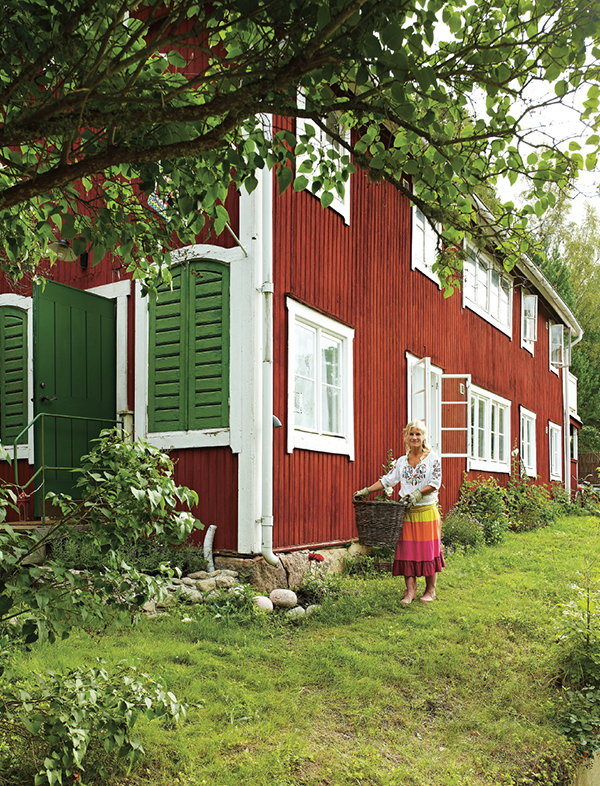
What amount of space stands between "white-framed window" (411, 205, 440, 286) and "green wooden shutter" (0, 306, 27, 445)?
576cm

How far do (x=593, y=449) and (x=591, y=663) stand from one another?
29.2 metres

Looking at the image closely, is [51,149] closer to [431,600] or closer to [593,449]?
[431,600]

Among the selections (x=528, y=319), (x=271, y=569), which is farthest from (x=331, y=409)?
(x=528, y=319)

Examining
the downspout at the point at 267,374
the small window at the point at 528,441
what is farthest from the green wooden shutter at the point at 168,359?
the small window at the point at 528,441

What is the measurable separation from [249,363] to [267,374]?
202 mm

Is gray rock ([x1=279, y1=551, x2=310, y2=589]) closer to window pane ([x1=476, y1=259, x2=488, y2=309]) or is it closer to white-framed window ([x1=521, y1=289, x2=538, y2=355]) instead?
window pane ([x1=476, y1=259, x2=488, y2=309])

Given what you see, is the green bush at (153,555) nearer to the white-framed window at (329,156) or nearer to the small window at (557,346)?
the white-framed window at (329,156)

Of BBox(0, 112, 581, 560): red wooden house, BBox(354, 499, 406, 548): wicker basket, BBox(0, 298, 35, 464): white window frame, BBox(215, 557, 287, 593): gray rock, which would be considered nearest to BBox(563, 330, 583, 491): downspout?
BBox(0, 112, 581, 560): red wooden house

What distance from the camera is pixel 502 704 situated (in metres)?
4.27

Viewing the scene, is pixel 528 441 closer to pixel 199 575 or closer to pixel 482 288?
pixel 482 288

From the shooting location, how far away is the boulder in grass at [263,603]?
18.8 ft

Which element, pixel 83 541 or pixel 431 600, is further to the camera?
pixel 431 600

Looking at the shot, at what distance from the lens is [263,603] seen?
5.80 meters

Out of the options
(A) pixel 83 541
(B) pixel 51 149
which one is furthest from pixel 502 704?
(B) pixel 51 149
